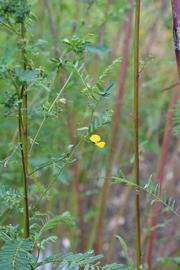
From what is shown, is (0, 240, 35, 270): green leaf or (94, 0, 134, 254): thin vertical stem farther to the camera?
(94, 0, 134, 254): thin vertical stem

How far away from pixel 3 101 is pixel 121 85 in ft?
3.25

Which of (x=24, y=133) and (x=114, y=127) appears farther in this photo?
(x=114, y=127)

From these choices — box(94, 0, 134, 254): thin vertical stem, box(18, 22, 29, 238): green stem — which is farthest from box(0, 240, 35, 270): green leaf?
box(94, 0, 134, 254): thin vertical stem

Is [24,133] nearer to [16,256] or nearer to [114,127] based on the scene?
[16,256]

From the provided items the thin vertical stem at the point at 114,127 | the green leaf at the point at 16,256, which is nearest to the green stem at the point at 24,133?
the green leaf at the point at 16,256

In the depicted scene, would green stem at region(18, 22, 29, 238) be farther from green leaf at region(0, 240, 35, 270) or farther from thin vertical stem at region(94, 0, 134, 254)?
thin vertical stem at region(94, 0, 134, 254)

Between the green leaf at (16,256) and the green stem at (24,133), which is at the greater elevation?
the green stem at (24,133)

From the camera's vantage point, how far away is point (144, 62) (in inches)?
41.0

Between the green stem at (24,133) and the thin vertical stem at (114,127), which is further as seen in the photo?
the thin vertical stem at (114,127)

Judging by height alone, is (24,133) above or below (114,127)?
above

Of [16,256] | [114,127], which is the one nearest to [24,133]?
[16,256]

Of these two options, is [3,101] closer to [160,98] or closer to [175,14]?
[175,14]

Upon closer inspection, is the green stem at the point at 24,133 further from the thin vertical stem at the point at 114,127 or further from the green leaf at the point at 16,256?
the thin vertical stem at the point at 114,127

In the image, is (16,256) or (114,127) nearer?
(16,256)
